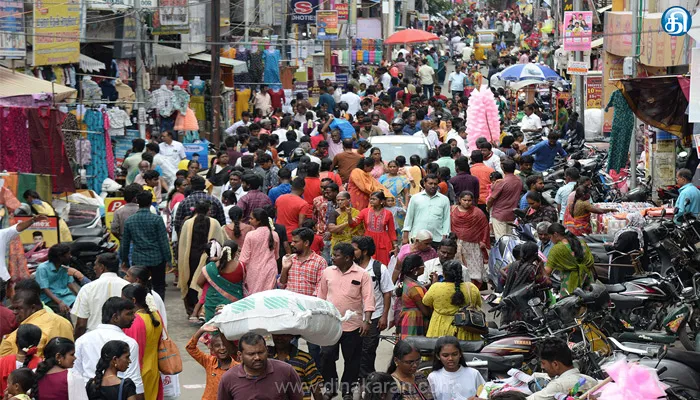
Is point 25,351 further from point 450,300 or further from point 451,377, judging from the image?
point 450,300

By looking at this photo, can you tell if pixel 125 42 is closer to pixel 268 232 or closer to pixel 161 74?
pixel 161 74

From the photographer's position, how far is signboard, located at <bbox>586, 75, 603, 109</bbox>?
28281 mm

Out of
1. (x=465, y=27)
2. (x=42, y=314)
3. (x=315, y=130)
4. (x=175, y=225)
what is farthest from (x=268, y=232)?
(x=465, y=27)

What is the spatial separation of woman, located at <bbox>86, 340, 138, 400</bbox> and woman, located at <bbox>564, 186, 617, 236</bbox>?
8241mm

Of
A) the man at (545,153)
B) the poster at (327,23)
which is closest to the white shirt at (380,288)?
the man at (545,153)

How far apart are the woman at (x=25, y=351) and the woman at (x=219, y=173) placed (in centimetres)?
789

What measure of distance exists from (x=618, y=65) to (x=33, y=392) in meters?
21.6

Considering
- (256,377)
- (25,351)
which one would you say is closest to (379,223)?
(25,351)

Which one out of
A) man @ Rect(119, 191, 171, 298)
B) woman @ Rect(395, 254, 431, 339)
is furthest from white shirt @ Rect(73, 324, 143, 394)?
man @ Rect(119, 191, 171, 298)

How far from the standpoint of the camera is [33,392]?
24.1 feet

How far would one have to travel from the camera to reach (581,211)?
1471 cm

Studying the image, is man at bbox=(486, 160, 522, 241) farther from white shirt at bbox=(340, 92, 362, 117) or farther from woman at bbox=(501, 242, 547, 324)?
white shirt at bbox=(340, 92, 362, 117)

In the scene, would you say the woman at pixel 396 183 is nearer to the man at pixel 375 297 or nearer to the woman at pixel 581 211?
the woman at pixel 581 211

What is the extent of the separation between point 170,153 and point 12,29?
3056 millimetres
